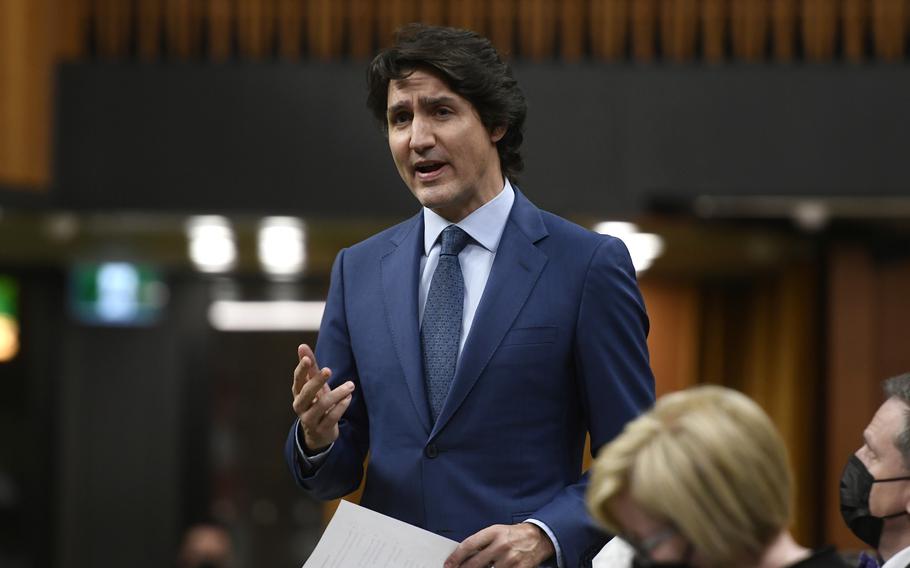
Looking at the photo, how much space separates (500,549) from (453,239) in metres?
0.51

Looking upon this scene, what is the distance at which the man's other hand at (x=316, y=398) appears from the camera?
198 centimetres

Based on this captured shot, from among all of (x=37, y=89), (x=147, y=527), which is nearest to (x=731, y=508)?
(x=37, y=89)

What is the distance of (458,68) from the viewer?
7.02 feet

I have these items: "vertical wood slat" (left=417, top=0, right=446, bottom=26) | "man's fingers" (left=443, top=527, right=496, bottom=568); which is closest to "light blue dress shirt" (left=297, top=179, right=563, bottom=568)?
"man's fingers" (left=443, top=527, right=496, bottom=568)

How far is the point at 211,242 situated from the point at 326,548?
643 cm

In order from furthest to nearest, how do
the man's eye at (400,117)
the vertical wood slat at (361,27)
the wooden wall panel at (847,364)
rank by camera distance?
the wooden wall panel at (847,364) → the vertical wood slat at (361,27) → the man's eye at (400,117)

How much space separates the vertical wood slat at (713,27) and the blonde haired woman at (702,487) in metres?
5.98

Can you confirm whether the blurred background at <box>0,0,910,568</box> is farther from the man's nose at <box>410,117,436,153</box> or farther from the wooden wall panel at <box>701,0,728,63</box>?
the man's nose at <box>410,117,436,153</box>

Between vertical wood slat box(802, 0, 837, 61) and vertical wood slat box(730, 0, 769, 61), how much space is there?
0.70ft

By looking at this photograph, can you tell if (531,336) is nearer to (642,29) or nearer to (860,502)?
(860,502)

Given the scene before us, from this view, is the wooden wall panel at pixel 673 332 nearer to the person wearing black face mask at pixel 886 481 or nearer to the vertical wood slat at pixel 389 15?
the vertical wood slat at pixel 389 15

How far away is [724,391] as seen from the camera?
5.23 ft

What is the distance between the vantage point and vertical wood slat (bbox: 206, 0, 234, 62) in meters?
7.43

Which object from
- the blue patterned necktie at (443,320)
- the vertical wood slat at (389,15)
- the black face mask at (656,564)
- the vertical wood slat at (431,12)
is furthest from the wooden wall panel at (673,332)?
the black face mask at (656,564)
